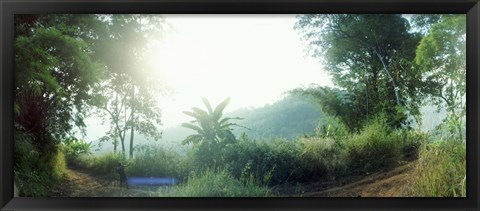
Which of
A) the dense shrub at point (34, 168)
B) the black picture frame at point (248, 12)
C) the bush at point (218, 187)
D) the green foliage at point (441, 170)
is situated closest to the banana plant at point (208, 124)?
the bush at point (218, 187)

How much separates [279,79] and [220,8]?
73 cm

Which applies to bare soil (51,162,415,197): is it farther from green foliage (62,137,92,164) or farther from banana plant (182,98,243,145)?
banana plant (182,98,243,145)

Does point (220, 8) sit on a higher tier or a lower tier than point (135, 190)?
higher

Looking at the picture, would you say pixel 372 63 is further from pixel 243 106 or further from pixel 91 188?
pixel 91 188

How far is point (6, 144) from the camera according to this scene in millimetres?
4387

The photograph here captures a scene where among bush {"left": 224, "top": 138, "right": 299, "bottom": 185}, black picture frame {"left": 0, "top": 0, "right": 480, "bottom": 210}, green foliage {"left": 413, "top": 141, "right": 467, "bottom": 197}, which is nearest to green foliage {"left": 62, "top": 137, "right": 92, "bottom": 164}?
black picture frame {"left": 0, "top": 0, "right": 480, "bottom": 210}

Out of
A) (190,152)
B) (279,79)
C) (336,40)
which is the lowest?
(190,152)

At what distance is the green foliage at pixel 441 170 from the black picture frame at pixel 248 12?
0.09 meters

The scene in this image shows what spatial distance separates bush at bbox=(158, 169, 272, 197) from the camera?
14.9 feet

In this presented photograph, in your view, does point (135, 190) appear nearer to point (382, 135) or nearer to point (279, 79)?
point (279, 79)

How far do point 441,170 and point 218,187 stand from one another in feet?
5.55

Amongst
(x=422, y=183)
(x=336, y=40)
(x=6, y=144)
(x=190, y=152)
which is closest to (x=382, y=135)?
(x=422, y=183)

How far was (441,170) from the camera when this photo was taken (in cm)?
453

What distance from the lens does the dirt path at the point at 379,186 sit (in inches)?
179
